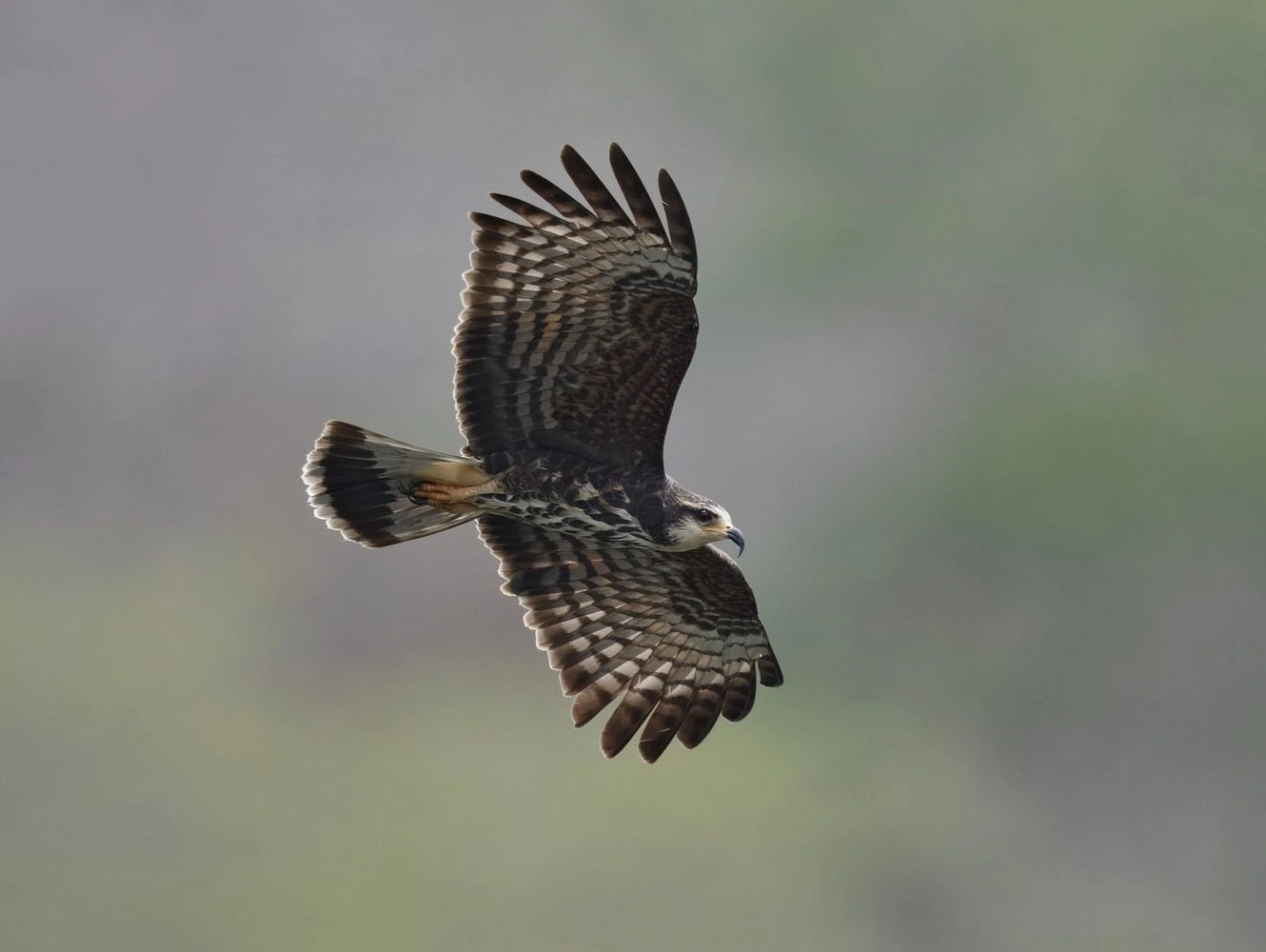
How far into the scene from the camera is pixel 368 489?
39.9 feet

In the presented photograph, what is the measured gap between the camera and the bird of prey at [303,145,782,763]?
36.5 feet

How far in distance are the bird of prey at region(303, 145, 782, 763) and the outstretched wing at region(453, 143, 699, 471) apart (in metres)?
0.01

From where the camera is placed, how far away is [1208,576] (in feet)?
224

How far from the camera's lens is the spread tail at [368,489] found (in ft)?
39.4

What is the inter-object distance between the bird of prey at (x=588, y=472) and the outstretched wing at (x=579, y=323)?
10 mm

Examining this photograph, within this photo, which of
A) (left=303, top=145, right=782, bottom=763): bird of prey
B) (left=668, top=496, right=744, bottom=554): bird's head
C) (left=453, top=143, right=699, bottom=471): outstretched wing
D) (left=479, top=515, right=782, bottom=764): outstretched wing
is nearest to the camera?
(left=453, top=143, right=699, bottom=471): outstretched wing

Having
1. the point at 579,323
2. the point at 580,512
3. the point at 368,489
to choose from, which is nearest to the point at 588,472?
the point at 580,512

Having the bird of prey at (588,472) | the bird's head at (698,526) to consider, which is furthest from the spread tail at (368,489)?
the bird's head at (698,526)

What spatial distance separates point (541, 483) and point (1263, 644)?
55893 millimetres

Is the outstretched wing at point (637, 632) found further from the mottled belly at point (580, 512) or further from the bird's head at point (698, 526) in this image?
the bird's head at point (698, 526)

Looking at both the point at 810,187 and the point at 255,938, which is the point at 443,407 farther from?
the point at 810,187

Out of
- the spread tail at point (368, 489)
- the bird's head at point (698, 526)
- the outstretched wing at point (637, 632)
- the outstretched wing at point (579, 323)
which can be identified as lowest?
the outstretched wing at point (637, 632)

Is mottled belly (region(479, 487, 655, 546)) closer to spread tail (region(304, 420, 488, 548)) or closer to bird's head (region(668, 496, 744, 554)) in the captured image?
bird's head (region(668, 496, 744, 554))

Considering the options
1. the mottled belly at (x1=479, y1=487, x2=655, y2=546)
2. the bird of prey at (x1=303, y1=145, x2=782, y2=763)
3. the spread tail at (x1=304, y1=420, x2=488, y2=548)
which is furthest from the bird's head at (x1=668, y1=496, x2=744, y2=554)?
the spread tail at (x1=304, y1=420, x2=488, y2=548)
